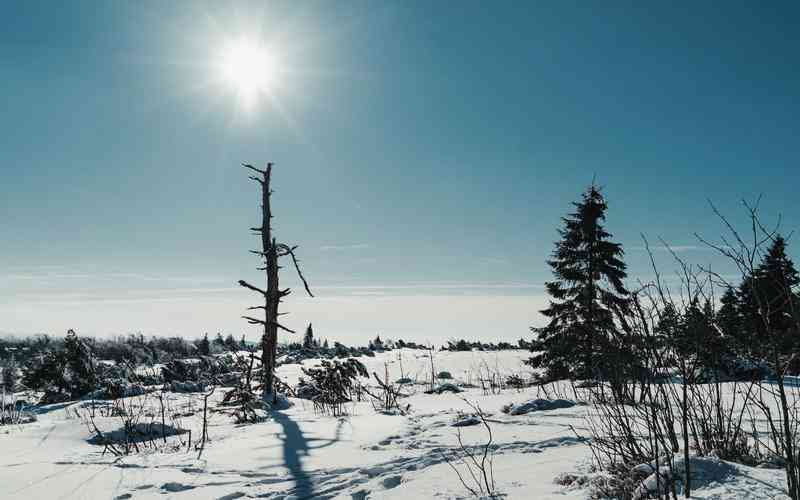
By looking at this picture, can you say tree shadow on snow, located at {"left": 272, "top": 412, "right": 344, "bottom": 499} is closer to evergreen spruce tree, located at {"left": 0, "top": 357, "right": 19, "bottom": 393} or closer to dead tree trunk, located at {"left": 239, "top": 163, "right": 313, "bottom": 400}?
dead tree trunk, located at {"left": 239, "top": 163, "right": 313, "bottom": 400}

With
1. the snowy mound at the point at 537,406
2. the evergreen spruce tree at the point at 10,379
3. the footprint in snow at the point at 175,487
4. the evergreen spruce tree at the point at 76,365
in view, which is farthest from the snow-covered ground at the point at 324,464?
the evergreen spruce tree at the point at 10,379

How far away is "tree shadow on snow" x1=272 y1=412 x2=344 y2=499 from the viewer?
11.1ft

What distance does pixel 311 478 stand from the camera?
3.60 m

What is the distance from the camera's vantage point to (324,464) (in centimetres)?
406

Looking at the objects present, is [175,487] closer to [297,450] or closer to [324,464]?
[324,464]

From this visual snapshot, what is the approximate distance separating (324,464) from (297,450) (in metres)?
0.74

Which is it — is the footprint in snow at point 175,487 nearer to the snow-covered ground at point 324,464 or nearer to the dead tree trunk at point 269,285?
the snow-covered ground at point 324,464

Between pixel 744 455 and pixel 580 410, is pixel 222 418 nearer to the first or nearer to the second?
pixel 580 410

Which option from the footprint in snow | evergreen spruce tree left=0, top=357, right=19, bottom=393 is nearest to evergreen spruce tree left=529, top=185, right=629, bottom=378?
the footprint in snow

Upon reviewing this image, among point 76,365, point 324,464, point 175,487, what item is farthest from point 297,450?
point 76,365

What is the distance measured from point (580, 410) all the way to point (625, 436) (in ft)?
10.4

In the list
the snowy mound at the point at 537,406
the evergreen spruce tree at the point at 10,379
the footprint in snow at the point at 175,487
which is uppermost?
the snowy mound at the point at 537,406

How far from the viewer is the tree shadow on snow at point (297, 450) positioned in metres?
3.37

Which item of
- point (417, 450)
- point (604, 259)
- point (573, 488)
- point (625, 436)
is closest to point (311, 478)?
point (417, 450)
